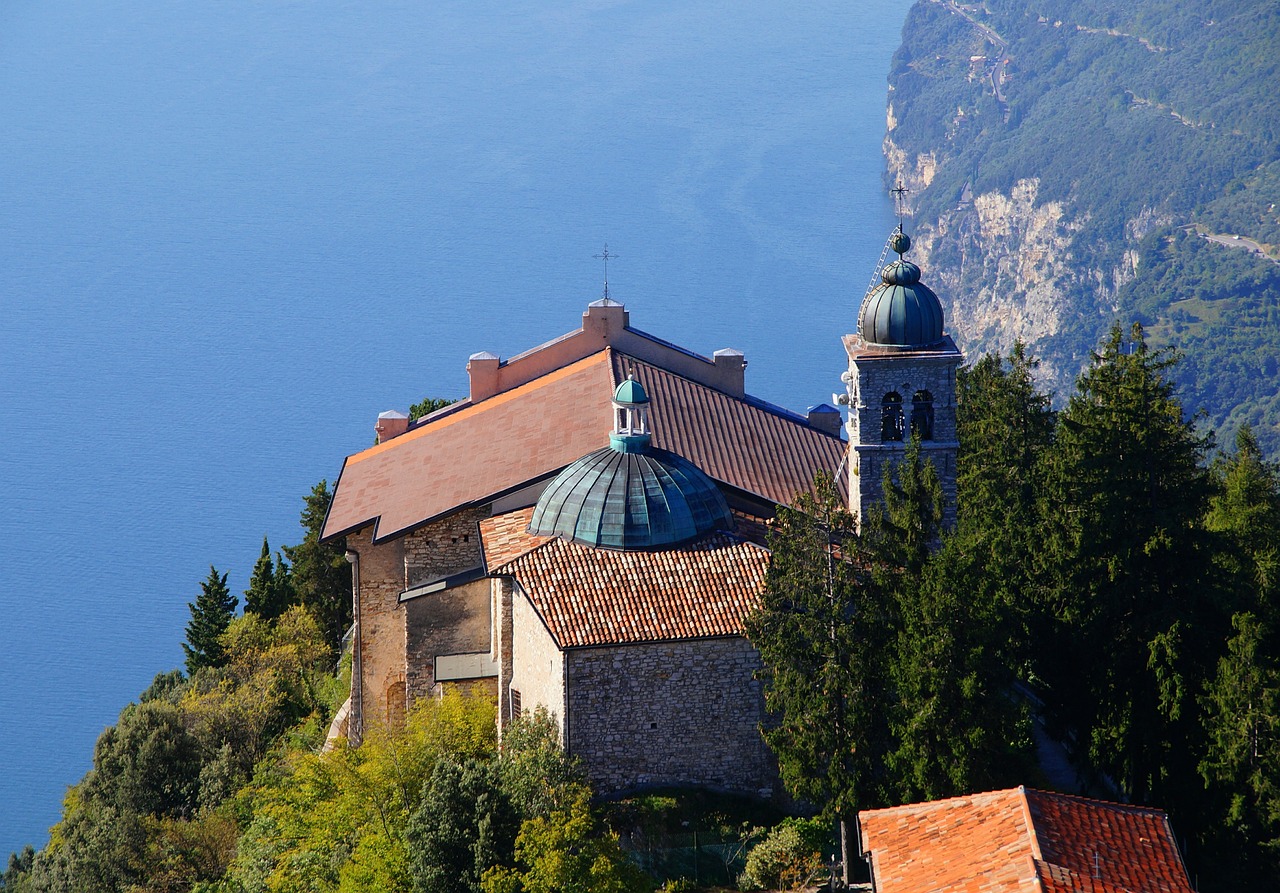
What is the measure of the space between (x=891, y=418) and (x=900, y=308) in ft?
8.00

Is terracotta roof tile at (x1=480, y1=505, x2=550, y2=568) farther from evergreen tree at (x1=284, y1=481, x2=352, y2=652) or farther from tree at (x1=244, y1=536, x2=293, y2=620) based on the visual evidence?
tree at (x1=244, y1=536, x2=293, y2=620)

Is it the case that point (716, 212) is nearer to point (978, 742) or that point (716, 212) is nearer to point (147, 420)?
point (147, 420)

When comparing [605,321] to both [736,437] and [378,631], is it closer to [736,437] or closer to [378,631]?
[736,437]

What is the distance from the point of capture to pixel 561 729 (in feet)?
120

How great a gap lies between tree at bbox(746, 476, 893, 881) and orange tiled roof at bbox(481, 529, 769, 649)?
1939mm

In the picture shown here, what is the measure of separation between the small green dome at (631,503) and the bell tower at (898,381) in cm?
349

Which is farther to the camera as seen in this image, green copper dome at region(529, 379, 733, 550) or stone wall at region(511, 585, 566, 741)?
green copper dome at region(529, 379, 733, 550)

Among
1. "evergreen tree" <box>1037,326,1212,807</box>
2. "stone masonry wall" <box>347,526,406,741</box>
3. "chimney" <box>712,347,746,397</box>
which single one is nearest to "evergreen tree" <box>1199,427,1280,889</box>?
"evergreen tree" <box>1037,326,1212,807</box>

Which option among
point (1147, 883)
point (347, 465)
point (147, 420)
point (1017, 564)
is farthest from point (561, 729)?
point (147, 420)

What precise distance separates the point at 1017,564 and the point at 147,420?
13760 centimetres

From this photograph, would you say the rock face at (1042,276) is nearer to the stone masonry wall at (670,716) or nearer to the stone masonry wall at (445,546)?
the stone masonry wall at (445,546)

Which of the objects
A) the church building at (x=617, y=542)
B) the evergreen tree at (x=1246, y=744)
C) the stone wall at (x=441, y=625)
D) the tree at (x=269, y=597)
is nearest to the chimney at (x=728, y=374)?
the church building at (x=617, y=542)

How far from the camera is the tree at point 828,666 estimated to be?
34531 millimetres

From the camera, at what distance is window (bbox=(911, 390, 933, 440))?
129 feet
